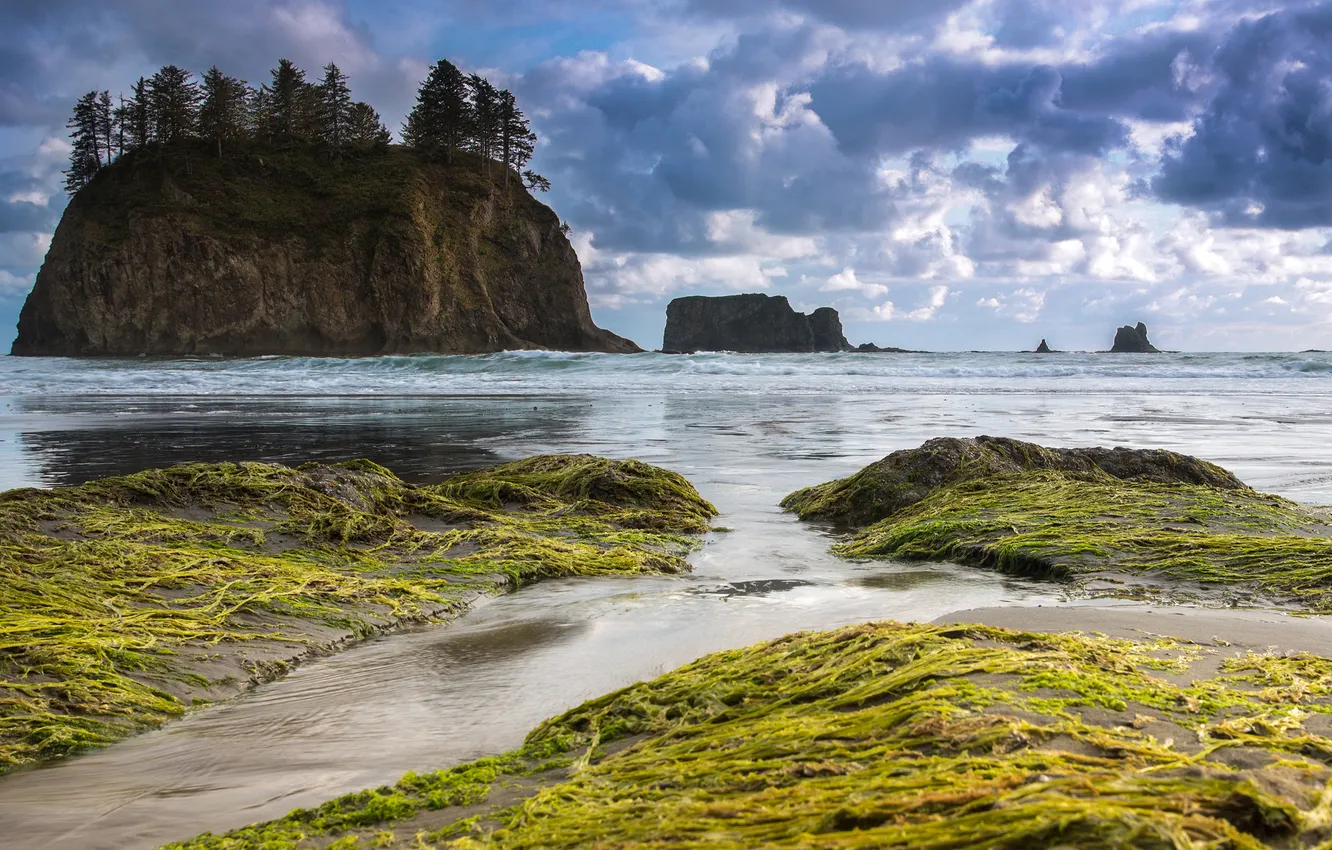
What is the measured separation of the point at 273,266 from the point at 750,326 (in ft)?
239

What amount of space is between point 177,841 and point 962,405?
63.8 feet

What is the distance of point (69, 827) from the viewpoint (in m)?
2.30

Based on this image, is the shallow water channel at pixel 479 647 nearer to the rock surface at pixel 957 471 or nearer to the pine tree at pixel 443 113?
the rock surface at pixel 957 471

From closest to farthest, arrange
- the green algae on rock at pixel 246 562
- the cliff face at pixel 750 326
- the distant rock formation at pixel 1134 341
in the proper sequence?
the green algae on rock at pixel 246 562 → the distant rock formation at pixel 1134 341 → the cliff face at pixel 750 326

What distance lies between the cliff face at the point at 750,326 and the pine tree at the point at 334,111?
6133 cm

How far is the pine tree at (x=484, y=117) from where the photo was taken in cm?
6216

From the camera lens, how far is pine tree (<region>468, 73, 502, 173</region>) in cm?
6216

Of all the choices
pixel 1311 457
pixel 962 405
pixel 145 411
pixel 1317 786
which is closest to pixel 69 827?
pixel 1317 786

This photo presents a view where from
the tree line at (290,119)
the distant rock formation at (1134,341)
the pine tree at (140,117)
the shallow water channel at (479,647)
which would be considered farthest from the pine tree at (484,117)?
the distant rock formation at (1134,341)

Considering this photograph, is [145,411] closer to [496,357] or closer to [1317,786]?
[1317,786]

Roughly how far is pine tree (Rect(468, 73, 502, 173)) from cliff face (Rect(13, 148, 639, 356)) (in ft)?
20.7

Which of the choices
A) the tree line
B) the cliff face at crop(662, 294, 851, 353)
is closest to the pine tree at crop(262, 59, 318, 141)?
the tree line

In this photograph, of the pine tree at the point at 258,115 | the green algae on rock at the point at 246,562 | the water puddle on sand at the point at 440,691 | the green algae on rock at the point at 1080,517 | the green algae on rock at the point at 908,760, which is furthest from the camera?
the pine tree at the point at 258,115

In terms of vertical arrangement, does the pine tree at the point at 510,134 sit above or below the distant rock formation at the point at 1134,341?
above
